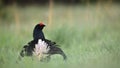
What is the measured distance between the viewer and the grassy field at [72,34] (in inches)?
81.0

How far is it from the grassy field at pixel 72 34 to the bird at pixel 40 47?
22 millimetres

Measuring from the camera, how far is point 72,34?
215 centimetres

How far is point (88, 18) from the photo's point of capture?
215 cm

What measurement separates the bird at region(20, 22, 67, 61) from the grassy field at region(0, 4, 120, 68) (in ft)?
0.07

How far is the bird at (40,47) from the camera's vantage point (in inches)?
81.8

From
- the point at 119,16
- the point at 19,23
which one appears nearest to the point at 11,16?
the point at 19,23

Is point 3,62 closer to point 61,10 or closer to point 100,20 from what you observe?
point 61,10

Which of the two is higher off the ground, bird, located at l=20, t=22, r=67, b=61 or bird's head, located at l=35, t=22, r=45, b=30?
bird's head, located at l=35, t=22, r=45, b=30

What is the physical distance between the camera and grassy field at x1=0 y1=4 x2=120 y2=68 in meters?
2.06

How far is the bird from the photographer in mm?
2078

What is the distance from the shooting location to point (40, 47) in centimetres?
208

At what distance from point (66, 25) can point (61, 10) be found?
0.25 feet

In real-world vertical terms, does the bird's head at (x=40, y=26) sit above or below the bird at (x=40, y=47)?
above

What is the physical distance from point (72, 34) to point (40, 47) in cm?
18
